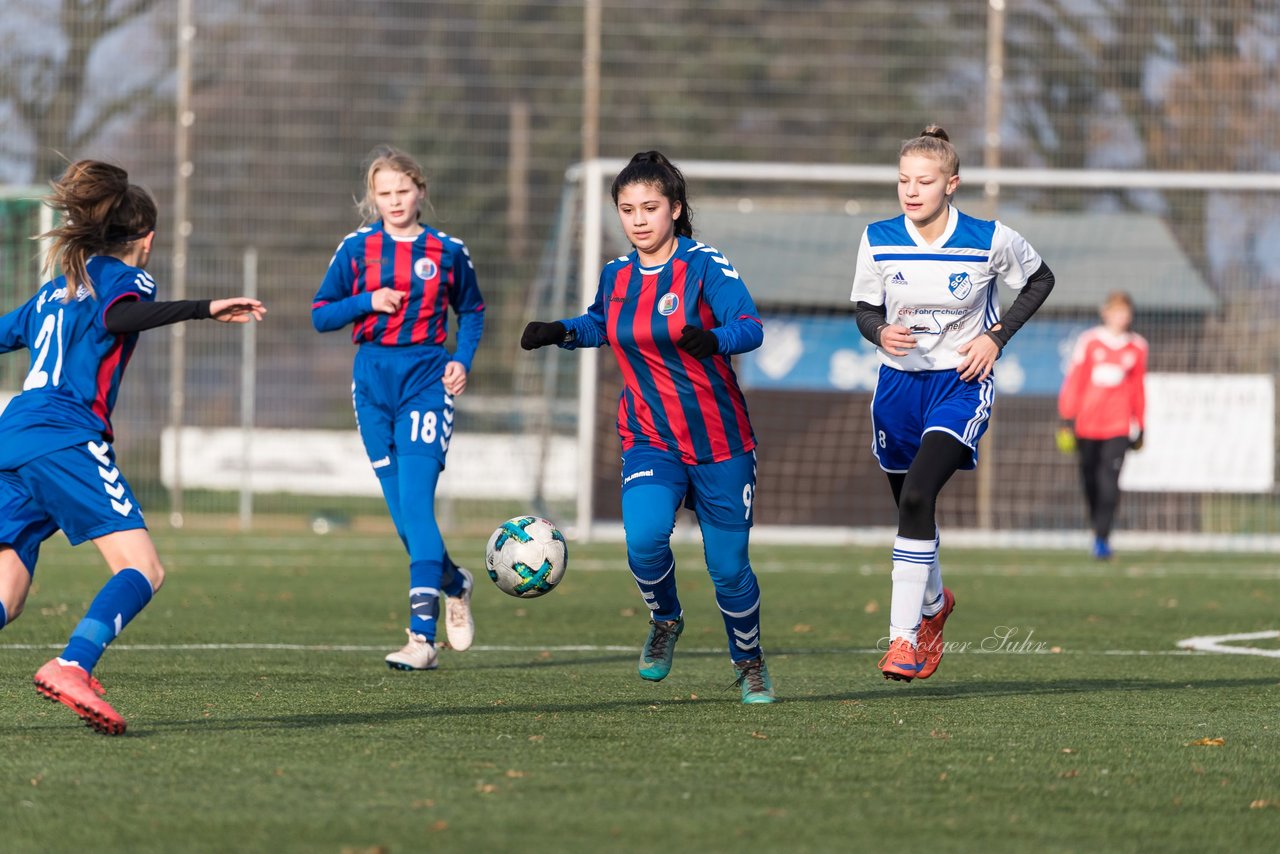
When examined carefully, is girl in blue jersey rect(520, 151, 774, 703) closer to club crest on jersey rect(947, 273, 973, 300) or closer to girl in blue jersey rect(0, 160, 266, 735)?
club crest on jersey rect(947, 273, 973, 300)

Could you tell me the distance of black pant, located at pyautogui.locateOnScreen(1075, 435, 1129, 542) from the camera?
14.4 m

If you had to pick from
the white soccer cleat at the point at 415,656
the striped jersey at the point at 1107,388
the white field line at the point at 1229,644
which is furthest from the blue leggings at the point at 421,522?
the striped jersey at the point at 1107,388

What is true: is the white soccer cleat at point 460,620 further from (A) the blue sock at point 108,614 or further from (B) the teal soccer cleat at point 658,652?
(A) the blue sock at point 108,614

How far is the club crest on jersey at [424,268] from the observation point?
7598 mm

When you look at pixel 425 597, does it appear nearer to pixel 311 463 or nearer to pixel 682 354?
pixel 682 354

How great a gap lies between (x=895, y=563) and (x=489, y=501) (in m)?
11.9

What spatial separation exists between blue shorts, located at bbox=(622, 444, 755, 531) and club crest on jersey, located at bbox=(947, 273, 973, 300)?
0.94m

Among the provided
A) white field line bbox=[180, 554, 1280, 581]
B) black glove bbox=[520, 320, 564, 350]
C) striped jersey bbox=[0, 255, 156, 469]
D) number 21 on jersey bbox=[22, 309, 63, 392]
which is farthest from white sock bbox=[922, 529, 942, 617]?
white field line bbox=[180, 554, 1280, 581]

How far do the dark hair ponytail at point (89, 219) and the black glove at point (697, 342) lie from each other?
5.44 ft

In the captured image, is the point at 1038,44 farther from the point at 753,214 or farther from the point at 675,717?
the point at 675,717

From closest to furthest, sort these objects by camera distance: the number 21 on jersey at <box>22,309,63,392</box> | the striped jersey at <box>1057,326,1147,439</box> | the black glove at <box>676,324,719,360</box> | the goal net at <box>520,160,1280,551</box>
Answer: the number 21 on jersey at <box>22,309,63,392</box> → the black glove at <box>676,324,719,360</box> → the striped jersey at <box>1057,326,1147,439</box> → the goal net at <box>520,160,1280,551</box>

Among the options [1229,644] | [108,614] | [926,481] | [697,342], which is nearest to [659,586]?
[926,481]

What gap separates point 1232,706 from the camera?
6.28m

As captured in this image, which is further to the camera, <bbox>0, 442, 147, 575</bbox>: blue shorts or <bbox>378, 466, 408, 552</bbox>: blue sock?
<bbox>378, 466, 408, 552</bbox>: blue sock
